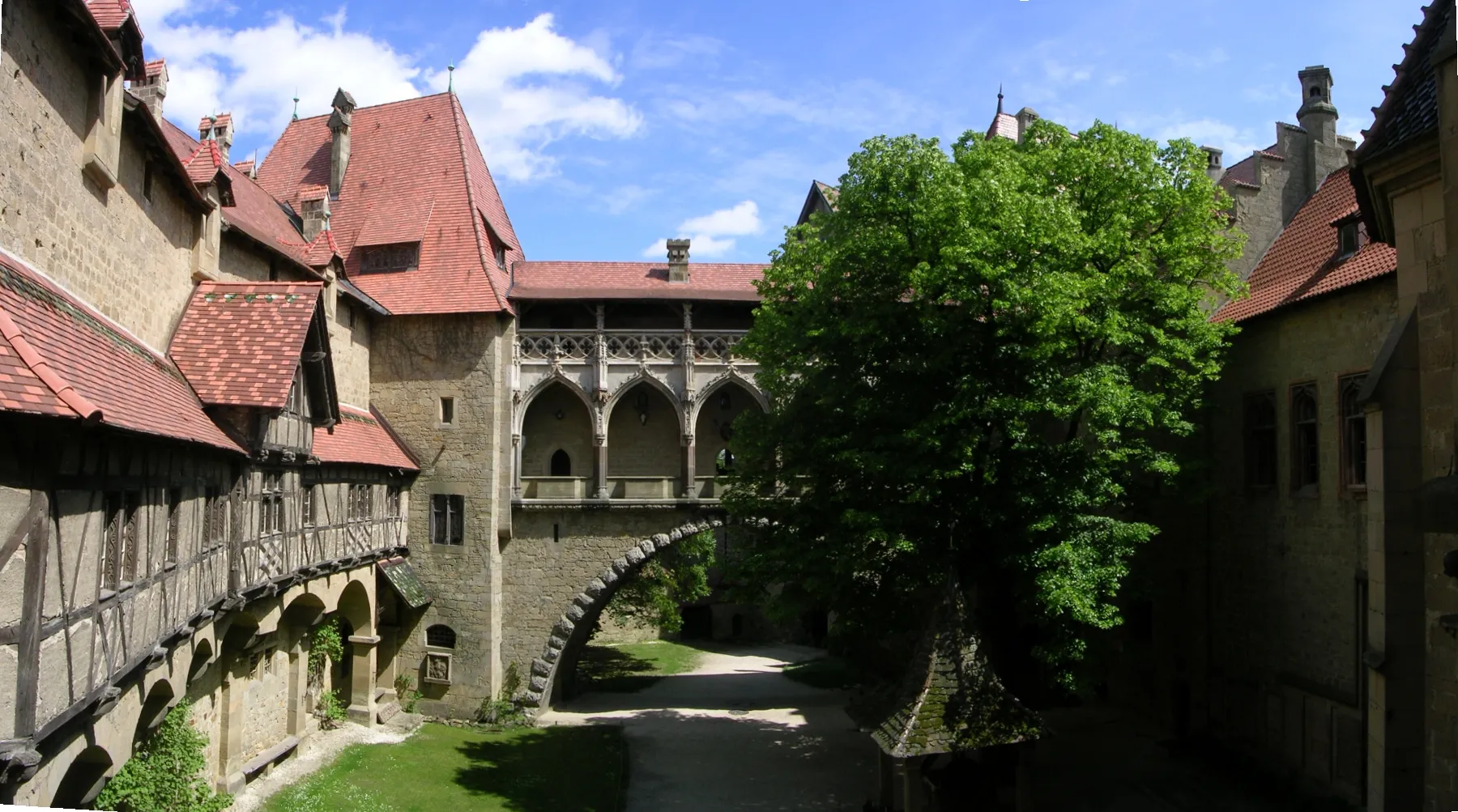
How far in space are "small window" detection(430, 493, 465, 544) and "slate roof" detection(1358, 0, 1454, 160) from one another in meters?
19.5

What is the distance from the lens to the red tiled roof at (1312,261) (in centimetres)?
1602

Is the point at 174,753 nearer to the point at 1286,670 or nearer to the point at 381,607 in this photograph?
the point at 381,607

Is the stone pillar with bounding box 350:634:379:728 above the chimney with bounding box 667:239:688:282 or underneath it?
underneath

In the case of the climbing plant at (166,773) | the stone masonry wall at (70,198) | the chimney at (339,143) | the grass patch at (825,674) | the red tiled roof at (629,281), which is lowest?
the grass patch at (825,674)

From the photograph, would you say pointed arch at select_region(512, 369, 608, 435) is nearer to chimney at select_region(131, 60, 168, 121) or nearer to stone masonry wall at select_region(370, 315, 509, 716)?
stone masonry wall at select_region(370, 315, 509, 716)

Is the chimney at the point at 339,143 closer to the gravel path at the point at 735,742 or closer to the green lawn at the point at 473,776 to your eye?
the green lawn at the point at 473,776

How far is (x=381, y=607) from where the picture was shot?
23.9 metres

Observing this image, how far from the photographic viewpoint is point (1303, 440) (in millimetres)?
17328

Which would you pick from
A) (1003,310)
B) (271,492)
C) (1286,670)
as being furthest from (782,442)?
(1286,670)

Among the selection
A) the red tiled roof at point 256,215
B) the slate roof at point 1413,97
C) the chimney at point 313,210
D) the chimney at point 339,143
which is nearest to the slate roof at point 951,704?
the slate roof at point 1413,97

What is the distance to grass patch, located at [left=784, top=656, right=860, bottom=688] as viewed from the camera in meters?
28.6

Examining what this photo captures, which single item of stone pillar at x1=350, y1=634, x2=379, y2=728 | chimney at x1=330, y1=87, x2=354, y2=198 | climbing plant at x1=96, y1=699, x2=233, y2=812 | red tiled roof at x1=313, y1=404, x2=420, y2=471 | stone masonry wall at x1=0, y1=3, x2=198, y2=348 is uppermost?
chimney at x1=330, y1=87, x2=354, y2=198

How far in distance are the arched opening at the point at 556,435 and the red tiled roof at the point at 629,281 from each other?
2911 mm

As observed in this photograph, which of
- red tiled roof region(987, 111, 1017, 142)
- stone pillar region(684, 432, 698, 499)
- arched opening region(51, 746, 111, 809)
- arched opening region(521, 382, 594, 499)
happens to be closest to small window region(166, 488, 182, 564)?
arched opening region(51, 746, 111, 809)
